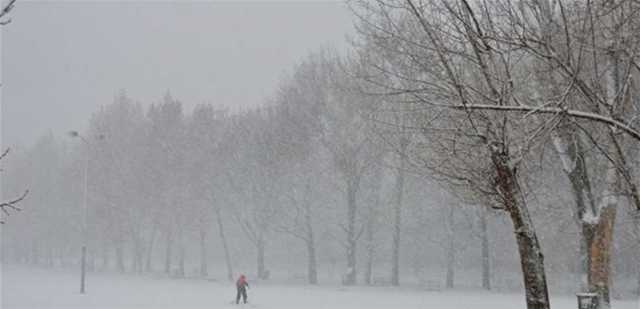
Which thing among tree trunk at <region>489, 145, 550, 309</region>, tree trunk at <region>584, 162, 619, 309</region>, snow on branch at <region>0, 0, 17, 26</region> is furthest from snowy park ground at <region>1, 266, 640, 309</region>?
snow on branch at <region>0, 0, 17, 26</region>

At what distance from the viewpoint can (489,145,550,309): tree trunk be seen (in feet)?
27.7

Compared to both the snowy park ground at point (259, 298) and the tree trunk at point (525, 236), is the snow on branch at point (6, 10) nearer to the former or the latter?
the tree trunk at point (525, 236)

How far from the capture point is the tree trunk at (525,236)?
27.7 feet

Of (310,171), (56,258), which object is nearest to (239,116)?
(310,171)

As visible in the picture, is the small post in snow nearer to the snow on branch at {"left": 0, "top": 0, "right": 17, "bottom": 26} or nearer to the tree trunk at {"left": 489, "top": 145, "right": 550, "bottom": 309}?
the tree trunk at {"left": 489, "top": 145, "right": 550, "bottom": 309}

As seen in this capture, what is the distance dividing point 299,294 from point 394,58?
67.5 ft

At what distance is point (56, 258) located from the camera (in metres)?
80.6

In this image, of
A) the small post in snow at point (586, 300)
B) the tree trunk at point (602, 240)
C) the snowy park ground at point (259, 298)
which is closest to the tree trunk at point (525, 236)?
the small post in snow at point (586, 300)

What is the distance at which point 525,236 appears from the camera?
8.77 meters

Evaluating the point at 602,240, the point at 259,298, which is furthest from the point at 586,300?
the point at 259,298

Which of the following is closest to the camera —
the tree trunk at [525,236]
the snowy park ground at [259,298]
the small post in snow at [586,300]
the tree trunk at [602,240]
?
the tree trunk at [525,236]

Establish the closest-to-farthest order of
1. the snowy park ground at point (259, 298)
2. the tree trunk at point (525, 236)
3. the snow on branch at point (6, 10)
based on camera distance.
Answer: the snow on branch at point (6, 10) → the tree trunk at point (525, 236) → the snowy park ground at point (259, 298)

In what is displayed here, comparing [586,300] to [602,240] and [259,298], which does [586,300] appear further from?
[259,298]

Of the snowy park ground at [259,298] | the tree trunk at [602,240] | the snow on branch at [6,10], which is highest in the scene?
the snow on branch at [6,10]
